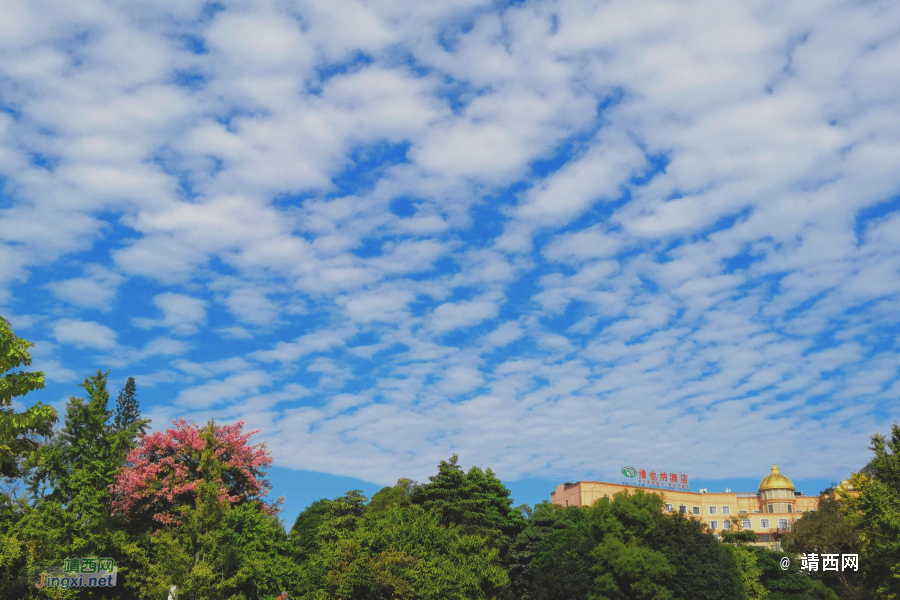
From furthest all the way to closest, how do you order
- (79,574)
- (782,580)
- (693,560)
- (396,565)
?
(782,580) < (693,560) < (79,574) < (396,565)

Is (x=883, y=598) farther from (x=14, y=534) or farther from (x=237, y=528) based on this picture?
(x=14, y=534)

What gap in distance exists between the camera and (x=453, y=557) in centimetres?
3062

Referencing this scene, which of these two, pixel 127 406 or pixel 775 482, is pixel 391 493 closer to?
pixel 127 406

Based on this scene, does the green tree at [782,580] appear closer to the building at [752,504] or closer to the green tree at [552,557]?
the green tree at [552,557]

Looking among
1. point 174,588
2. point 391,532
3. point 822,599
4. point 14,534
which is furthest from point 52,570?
point 822,599

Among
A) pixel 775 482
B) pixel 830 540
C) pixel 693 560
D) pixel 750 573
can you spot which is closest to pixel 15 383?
pixel 693 560

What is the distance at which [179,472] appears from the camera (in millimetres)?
33844

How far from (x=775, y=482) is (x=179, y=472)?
9312cm

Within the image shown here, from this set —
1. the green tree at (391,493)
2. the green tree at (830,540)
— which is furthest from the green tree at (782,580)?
the green tree at (391,493)

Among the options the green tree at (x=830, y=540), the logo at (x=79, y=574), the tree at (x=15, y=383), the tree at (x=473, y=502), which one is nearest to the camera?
the tree at (x=15, y=383)

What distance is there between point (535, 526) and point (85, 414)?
95.2ft

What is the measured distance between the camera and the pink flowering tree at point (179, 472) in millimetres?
32875

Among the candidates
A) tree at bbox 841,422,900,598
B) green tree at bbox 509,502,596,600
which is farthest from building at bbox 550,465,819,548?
tree at bbox 841,422,900,598

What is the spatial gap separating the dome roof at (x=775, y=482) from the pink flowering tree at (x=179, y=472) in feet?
287
